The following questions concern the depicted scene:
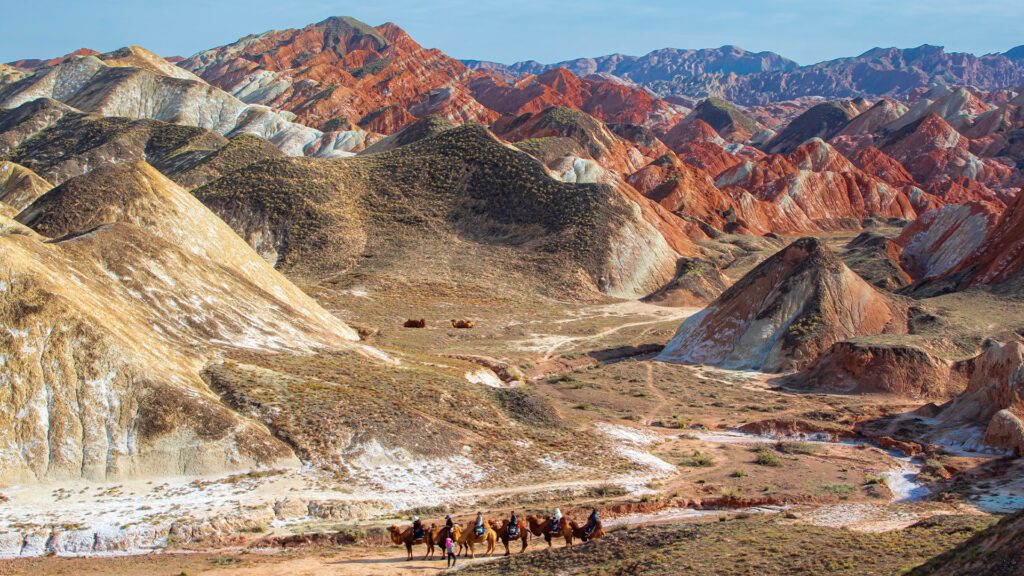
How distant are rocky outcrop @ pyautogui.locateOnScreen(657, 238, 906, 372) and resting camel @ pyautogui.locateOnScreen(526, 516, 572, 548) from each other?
3053 cm

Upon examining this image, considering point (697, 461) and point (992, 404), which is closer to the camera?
point (697, 461)

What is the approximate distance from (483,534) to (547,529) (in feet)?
4.99

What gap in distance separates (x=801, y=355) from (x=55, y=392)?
36.9m

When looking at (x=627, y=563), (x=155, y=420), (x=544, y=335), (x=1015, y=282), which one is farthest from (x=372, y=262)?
(x=627, y=563)

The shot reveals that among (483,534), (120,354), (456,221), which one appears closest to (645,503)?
(483,534)

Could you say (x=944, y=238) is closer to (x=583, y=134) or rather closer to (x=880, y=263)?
(x=880, y=263)

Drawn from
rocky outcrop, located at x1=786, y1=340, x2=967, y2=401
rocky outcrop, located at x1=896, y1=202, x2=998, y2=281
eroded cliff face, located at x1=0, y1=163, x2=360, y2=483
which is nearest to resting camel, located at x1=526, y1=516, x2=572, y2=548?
eroded cliff face, located at x1=0, y1=163, x2=360, y2=483

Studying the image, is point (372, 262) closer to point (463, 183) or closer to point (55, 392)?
point (463, 183)

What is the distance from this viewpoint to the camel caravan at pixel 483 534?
20031 mm

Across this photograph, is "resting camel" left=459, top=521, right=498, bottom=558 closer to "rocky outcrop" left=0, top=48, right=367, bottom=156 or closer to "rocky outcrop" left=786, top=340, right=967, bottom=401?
"rocky outcrop" left=786, top=340, right=967, bottom=401

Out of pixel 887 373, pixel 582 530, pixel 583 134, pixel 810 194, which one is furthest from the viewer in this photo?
pixel 583 134

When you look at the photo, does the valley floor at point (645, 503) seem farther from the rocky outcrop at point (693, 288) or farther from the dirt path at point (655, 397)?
the rocky outcrop at point (693, 288)

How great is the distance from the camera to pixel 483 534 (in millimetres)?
20219

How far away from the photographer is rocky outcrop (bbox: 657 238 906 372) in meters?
49.4
